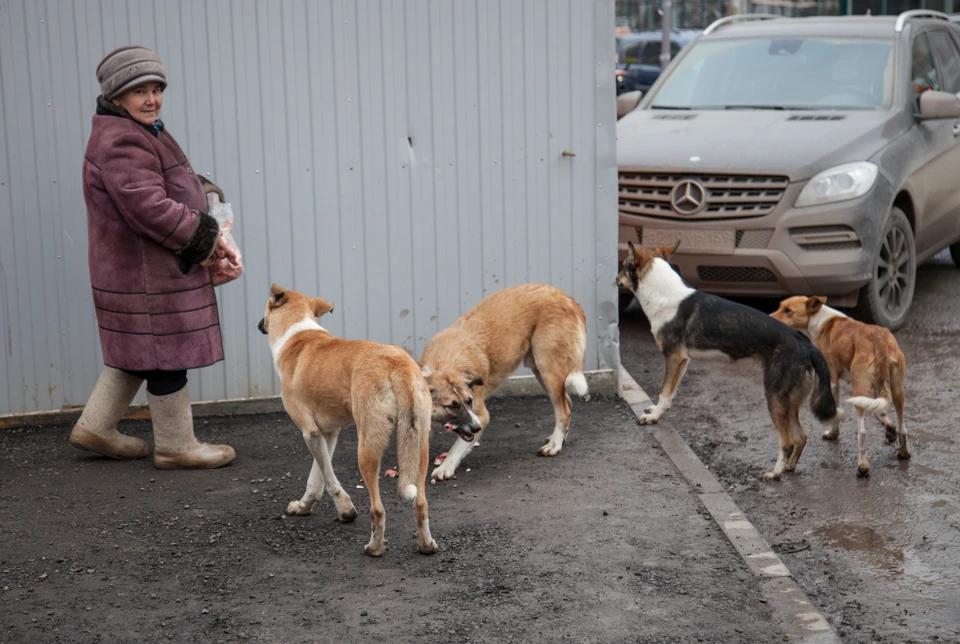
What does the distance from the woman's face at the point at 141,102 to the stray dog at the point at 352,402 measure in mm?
1077

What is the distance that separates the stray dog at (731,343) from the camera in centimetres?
619

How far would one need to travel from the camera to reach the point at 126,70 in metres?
5.85

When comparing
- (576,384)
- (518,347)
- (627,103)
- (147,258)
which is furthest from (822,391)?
(627,103)

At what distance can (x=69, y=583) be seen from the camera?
4.98 meters

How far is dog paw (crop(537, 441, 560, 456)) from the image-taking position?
6648 millimetres

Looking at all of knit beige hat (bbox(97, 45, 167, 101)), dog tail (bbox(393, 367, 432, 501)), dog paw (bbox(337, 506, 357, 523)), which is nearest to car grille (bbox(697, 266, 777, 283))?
dog paw (bbox(337, 506, 357, 523))

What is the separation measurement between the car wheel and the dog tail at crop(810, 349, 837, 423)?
3.11 metres

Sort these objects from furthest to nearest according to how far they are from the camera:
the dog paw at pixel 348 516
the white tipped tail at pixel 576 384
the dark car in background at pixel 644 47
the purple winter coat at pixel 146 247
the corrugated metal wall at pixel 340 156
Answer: the dark car in background at pixel 644 47
the corrugated metal wall at pixel 340 156
the white tipped tail at pixel 576 384
the purple winter coat at pixel 146 247
the dog paw at pixel 348 516

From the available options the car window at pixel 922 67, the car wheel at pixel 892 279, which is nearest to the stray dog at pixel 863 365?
the car wheel at pixel 892 279

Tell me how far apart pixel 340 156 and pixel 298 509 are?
249 cm

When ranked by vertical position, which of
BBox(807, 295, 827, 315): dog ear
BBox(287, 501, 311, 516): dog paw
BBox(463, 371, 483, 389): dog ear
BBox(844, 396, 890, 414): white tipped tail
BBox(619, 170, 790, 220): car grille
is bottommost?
BBox(287, 501, 311, 516): dog paw

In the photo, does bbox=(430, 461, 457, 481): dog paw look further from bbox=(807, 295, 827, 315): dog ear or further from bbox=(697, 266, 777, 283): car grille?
bbox=(697, 266, 777, 283): car grille

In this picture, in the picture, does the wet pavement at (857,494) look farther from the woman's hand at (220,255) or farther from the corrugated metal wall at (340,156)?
the woman's hand at (220,255)

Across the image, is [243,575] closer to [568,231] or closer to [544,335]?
[544,335]
